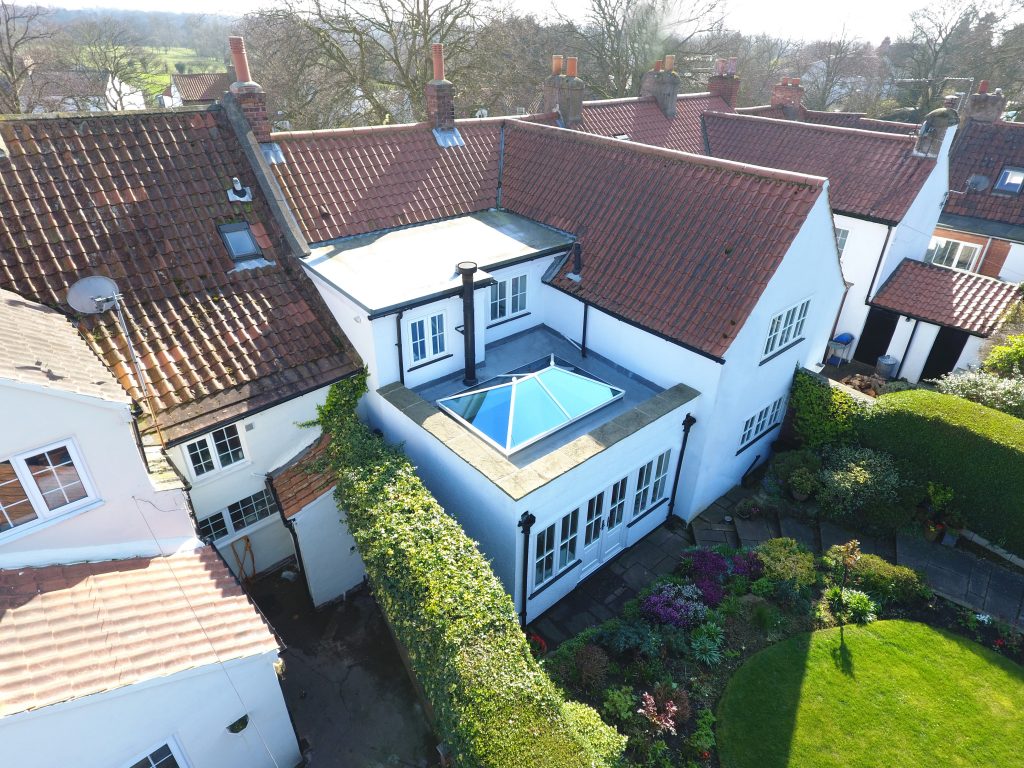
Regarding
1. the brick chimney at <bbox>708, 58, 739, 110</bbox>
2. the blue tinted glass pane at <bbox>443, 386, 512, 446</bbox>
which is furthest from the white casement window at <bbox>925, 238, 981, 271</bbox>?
the blue tinted glass pane at <bbox>443, 386, 512, 446</bbox>

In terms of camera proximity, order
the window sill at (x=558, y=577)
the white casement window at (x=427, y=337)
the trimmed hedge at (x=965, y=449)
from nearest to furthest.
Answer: the window sill at (x=558, y=577)
the white casement window at (x=427, y=337)
the trimmed hedge at (x=965, y=449)

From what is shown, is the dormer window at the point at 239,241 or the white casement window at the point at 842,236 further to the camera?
the white casement window at the point at 842,236

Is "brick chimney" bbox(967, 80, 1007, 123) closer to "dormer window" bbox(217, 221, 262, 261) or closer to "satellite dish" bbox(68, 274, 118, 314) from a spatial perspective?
"dormer window" bbox(217, 221, 262, 261)

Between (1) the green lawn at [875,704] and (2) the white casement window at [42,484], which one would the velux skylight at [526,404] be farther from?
(2) the white casement window at [42,484]

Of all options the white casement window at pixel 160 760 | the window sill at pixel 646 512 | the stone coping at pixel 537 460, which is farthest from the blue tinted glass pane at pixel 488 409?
the white casement window at pixel 160 760

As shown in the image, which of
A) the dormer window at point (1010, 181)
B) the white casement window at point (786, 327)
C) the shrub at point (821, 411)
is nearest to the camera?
the white casement window at point (786, 327)

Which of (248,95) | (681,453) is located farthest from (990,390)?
(248,95)

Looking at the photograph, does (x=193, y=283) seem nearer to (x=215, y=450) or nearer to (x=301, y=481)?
(x=215, y=450)

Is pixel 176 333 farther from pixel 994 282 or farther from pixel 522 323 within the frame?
pixel 994 282
